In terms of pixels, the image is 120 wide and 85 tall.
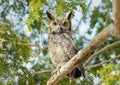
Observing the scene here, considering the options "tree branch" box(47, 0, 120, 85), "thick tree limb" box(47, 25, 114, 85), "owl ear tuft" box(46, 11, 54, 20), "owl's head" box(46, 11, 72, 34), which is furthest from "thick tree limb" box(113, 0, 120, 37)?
"owl's head" box(46, 11, 72, 34)

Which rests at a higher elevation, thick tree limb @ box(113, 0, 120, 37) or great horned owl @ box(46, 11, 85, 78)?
great horned owl @ box(46, 11, 85, 78)

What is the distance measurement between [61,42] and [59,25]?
11.5 inches

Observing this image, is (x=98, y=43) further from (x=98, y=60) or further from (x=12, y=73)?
(x=98, y=60)

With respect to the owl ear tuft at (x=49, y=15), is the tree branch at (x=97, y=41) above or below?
below

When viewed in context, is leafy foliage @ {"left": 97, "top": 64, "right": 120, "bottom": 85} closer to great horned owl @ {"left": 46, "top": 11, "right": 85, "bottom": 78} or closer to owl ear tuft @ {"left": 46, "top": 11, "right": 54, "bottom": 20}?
great horned owl @ {"left": 46, "top": 11, "right": 85, "bottom": 78}

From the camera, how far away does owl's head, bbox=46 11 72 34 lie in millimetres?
4621

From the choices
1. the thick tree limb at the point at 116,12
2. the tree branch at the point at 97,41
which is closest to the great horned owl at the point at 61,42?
the tree branch at the point at 97,41

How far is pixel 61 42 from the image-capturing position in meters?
4.45

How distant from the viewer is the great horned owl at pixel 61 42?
4.37 m

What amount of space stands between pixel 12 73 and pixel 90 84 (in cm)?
86

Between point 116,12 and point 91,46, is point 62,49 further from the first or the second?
point 116,12

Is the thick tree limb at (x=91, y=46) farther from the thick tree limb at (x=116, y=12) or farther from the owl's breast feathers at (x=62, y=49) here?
the owl's breast feathers at (x=62, y=49)

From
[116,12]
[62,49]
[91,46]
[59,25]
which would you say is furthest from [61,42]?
[116,12]

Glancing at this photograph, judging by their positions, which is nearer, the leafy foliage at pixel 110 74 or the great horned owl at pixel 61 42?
the leafy foliage at pixel 110 74
